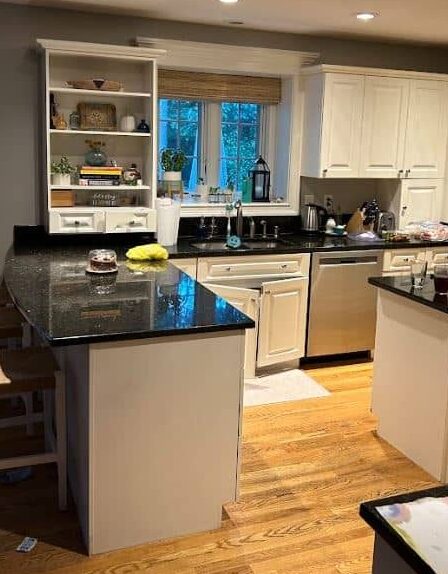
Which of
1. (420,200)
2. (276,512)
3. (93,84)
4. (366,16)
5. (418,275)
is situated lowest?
(276,512)

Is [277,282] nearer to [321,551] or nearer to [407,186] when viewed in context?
[407,186]

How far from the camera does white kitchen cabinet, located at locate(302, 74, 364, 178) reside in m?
4.80

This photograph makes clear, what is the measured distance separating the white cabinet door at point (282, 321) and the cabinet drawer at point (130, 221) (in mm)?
879

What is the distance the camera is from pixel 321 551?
2672mm

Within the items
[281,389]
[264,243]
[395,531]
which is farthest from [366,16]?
[395,531]

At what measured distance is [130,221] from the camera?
4438mm

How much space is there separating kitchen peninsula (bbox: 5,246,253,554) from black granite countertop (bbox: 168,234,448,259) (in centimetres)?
146

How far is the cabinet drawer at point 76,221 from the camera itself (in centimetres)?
427

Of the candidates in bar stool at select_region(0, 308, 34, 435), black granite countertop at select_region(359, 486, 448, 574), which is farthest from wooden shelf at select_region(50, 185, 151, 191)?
black granite countertop at select_region(359, 486, 448, 574)

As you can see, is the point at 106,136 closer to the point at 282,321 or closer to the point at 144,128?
the point at 144,128

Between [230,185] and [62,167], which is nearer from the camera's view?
[62,167]

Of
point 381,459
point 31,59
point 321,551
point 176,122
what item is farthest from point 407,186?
point 321,551

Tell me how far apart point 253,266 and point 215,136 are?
117cm

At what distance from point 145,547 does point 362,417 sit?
1.76m
